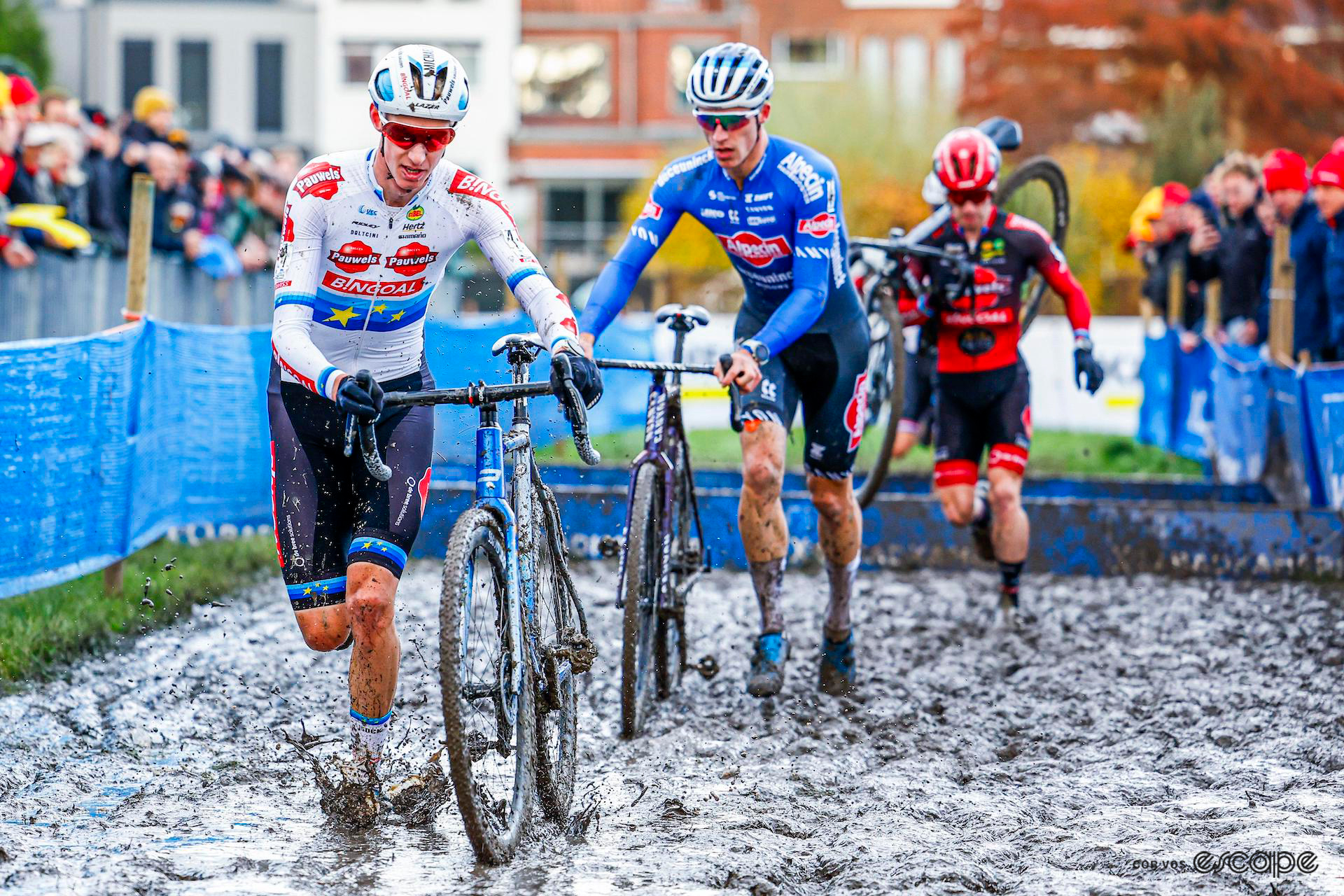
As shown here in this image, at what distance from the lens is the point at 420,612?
8.56 metres

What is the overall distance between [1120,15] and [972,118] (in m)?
4.00

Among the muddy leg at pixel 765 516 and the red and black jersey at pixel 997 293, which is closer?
the muddy leg at pixel 765 516

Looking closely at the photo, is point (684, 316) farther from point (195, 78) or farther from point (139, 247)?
point (195, 78)

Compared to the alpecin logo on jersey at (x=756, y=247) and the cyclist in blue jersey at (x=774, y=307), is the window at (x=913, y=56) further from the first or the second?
the alpecin logo on jersey at (x=756, y=247)

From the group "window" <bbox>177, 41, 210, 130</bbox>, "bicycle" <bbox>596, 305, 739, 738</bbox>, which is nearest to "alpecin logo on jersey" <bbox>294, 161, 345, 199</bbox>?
"bicycle" <bbox>596, 305, 739, 738</bbox>

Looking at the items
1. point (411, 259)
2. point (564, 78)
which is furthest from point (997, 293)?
point (564, 78)

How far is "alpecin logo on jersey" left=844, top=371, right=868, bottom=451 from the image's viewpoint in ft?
23.4

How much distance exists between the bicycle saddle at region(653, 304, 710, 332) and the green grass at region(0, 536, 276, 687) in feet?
9.64

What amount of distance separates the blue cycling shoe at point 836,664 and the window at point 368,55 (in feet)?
146

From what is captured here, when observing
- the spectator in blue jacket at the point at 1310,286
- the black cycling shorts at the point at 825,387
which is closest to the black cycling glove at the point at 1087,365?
the black cycling shorts at the point at 825,387

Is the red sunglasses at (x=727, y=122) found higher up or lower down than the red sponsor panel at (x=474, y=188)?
higher up

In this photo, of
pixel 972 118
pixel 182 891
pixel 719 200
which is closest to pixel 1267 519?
pixel 719 200

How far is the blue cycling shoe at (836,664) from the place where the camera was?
7266 millimetres

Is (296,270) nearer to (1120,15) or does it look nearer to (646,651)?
(646,651)
